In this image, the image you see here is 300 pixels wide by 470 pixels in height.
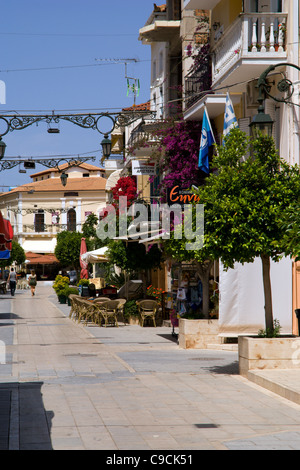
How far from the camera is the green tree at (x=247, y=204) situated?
12.6 metres

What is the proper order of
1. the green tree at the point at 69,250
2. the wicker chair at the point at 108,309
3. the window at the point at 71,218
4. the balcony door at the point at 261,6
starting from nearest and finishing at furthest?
1. the balcony door at the point at 261,6
2. the wicker chair at the point at 108,309
3. the green tree at the point at 69,250
4. the window at the point at 71,218

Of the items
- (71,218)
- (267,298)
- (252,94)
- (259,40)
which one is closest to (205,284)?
(267,298)

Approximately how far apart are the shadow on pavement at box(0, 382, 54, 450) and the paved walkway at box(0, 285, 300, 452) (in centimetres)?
1

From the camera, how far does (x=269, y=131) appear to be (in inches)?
498

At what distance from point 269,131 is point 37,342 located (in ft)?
29.9

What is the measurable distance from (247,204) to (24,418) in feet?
17.8

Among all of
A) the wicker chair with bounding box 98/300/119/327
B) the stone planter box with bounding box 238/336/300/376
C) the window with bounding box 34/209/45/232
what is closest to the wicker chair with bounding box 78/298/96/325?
the wicker chair with bounding box 98/300/119/327

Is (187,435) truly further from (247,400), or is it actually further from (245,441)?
(247,400)

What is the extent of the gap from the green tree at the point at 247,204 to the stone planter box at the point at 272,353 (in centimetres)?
54

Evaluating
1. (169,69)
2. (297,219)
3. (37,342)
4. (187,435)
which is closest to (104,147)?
(37,342)

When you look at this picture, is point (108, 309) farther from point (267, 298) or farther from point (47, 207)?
point (47, 207)

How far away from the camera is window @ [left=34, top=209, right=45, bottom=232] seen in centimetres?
9088

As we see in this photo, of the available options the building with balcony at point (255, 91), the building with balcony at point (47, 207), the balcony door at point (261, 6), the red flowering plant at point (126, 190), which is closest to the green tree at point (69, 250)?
the building with balcony at point (47, 207)

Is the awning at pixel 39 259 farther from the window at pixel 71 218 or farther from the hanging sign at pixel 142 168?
the hanging sign at pixel 142 168
